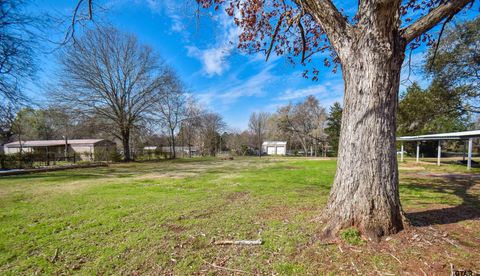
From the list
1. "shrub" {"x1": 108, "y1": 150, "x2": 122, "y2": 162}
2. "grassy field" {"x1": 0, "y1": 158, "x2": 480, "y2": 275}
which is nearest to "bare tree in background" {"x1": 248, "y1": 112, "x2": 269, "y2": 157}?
"shrub" {"x1": 108, "y1": 150, "x2": 122, "y2": 162}

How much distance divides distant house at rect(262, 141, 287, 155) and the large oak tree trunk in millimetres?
42165

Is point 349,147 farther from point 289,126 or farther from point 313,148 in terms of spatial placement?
point 313,148

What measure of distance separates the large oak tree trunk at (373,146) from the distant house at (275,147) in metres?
42.2

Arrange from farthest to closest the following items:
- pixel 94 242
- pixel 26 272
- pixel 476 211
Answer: pixel 476 211, pixel 94 242, pixel 26 272

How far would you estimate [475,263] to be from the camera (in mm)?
1901

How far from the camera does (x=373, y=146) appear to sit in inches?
97.4

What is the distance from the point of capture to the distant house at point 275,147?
44.5 meters

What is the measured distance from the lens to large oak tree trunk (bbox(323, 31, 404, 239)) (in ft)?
8.07

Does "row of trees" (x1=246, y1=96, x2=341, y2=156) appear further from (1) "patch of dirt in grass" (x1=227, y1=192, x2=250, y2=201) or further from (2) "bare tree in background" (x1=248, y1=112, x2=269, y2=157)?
(1) "patch of dirt in grass" (x1=227, y1=192, x2=250, y2=201)

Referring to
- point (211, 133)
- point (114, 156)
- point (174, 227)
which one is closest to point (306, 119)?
point (211, 133)

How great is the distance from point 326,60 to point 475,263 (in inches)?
177

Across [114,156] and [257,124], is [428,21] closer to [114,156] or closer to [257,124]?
[114,156]

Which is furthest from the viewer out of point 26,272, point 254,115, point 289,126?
point 254,115

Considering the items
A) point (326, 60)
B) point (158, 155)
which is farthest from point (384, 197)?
point (158, 155)
